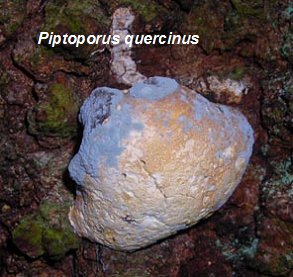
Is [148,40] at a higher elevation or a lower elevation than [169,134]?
higher

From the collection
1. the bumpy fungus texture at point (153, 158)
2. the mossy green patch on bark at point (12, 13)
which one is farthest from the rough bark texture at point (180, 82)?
the bumpy fungus texture at point (153, 158)

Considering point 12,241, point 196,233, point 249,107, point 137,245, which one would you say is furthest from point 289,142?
point 12,241

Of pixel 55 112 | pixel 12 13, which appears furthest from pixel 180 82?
pixel 12 13

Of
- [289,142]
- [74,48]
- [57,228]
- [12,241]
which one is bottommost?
[12,241]

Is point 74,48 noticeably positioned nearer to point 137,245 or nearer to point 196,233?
point 137,245

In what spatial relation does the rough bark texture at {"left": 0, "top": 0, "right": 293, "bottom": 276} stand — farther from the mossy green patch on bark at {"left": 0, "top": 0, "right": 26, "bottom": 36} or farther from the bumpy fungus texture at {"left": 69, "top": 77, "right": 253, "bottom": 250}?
the bumpy fungus texture at {"left": 69, "top": 77, "right": 253, "bottom": 250}

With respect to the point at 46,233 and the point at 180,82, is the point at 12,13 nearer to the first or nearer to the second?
the point at 180,82
